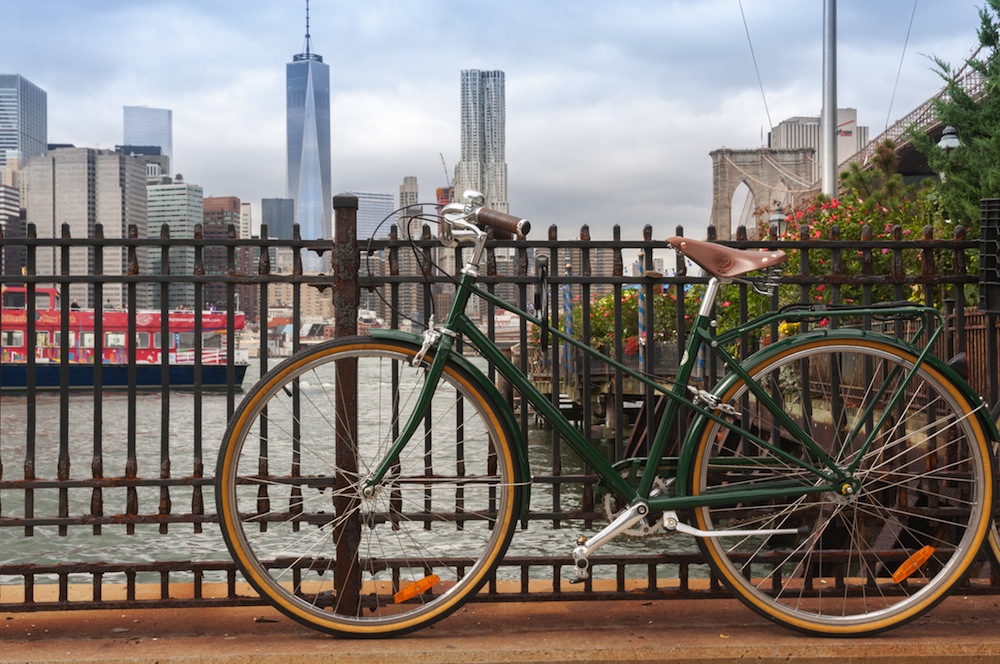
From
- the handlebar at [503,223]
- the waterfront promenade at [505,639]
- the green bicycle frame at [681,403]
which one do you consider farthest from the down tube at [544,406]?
the waterfront promenade at [505,639]

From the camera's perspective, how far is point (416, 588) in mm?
2896

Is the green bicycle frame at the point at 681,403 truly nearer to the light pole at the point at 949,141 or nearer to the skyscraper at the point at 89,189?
the light pole at the point at 949,141

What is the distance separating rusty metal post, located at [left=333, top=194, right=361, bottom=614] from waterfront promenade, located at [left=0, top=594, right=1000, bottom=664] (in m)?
0.19

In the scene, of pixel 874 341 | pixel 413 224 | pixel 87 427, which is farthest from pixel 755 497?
pixel 87 427

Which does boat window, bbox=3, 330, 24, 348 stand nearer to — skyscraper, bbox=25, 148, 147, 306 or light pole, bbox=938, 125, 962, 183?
skyscraper, bbox=25, 148, 147, 306

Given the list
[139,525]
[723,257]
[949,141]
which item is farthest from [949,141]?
[723,257]

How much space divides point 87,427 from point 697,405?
37388 millimetres

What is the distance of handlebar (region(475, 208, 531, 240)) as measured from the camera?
2.68 m

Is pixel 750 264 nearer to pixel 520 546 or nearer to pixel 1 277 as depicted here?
pixel 1 277

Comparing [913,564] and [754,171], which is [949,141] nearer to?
[913,564]

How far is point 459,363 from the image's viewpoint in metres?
2.82

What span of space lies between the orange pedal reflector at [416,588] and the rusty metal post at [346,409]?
0.14 meters

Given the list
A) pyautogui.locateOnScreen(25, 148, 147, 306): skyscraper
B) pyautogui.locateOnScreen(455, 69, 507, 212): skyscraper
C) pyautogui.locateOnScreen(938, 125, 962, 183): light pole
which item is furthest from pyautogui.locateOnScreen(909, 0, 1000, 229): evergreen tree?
pyautogui.locateOnScreen(455, 69, 507, 212): skyscraper

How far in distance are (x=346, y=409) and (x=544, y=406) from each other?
0.59 m
